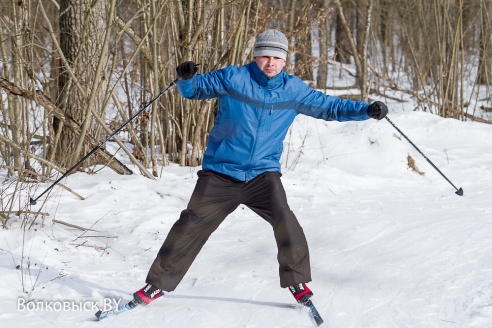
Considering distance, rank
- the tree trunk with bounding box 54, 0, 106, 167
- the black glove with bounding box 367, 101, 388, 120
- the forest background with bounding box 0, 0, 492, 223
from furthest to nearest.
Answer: the tree trunk with bounding box 54, 0, 106, 167 < the forest background with bounding box 0, 0, 492, 223 < the black glove with bounding box 367, 101, 388, 120

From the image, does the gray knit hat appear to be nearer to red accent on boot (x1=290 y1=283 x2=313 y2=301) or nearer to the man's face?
the man's face

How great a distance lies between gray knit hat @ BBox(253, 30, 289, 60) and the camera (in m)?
3.94

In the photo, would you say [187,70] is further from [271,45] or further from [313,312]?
[313,312]

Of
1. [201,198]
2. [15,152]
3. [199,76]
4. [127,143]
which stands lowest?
[127,143]

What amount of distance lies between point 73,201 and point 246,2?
3.00 meters

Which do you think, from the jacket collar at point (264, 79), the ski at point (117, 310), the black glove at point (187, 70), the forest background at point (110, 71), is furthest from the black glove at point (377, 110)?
the forest background at point (110, 71)

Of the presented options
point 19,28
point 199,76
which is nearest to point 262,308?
point 199,76

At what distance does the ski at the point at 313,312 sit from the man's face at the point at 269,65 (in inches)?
51.0

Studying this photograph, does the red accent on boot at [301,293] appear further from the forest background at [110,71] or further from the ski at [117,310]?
the forest background at [110,71]

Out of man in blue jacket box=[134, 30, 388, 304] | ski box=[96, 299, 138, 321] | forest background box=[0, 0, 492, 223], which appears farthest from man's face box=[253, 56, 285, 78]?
forest background box=[0, 0, 492, 223]

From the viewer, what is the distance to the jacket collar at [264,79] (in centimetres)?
392

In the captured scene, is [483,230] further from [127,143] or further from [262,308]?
[127,143]

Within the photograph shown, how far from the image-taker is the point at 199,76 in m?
3.92

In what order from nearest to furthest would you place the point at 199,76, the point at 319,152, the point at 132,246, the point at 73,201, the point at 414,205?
the point at 199,76, the point at 132,246, the point at 73,201, the point at 414,205, the point at 319,152
